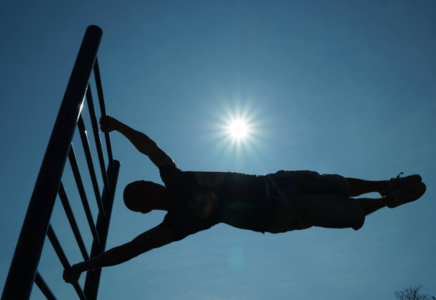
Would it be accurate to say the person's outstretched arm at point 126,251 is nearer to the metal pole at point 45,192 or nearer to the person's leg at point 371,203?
the metal pole at point 45,192

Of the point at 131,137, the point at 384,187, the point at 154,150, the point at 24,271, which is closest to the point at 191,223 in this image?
the point at 154,150

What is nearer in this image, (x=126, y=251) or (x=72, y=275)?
(x=72, y=275)

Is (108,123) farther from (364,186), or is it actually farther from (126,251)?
(364,186)

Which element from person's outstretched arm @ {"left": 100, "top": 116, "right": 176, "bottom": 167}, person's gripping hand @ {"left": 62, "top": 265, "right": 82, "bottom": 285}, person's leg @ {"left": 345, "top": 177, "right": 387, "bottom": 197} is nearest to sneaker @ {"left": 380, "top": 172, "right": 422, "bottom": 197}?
person's leg @ {"left": 345, "top": 177, "right": 387, "bottom": 197}

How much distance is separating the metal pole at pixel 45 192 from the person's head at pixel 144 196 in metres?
0.85

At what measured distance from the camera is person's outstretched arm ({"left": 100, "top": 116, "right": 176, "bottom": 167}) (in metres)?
2.86

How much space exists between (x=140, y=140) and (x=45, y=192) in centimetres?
134

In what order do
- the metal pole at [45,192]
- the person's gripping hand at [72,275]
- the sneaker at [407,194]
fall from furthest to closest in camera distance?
the sneaker at [407,194] < the person's gripping hand at [72,275] < the metal pole at [45,192]

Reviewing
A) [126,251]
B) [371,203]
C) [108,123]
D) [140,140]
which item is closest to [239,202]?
[126,251]

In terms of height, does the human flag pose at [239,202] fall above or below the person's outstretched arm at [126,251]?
above

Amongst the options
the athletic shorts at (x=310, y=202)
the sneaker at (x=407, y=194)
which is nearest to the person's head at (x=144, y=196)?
the athletic shorts at (x=310, y=202)

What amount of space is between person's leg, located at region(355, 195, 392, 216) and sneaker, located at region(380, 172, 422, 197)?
0.39 ft

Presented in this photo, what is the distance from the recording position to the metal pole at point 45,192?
4.81 feet

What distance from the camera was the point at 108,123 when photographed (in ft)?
9.77
